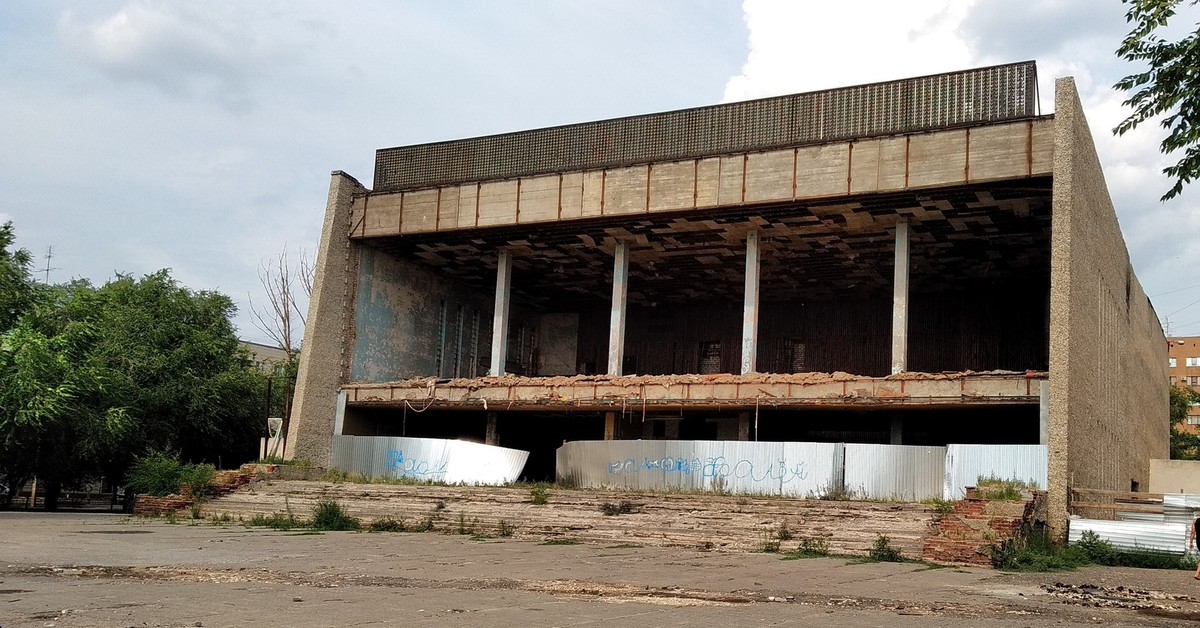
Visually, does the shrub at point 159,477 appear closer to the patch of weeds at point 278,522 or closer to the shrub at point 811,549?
the patch of weeds at point 278,522

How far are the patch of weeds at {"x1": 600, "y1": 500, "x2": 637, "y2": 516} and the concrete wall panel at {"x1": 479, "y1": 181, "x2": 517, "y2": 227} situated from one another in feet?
36.8

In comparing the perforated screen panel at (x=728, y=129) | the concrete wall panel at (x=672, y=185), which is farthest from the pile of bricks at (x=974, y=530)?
the concrete wall panel at (x=672, y=185)

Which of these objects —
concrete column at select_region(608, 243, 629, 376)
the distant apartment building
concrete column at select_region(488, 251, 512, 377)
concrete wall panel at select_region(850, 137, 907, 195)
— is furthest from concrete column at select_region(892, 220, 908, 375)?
the distant apartment building

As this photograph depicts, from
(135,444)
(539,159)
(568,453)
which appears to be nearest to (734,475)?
(568,453)

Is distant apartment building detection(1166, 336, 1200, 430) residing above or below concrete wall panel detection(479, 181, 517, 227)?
above

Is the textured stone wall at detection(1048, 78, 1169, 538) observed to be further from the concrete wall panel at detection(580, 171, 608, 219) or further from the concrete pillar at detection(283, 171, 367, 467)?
the concrete pillar at detection(283, 171, 367, 467)

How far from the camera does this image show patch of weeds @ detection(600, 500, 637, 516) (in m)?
21.1

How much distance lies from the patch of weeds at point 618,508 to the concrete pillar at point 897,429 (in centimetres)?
1063

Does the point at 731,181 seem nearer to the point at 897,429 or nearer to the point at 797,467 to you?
the point at 797,467

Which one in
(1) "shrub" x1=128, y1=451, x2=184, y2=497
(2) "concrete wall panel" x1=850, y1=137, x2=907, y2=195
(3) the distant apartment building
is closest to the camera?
(2) "concrete wall panel" x1=850, y1=137, x2=907, y2=195

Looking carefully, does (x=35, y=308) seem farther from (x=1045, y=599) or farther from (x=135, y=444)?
(x=1045, y=599)

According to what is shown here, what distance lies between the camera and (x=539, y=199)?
97.4ft

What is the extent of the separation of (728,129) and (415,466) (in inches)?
501

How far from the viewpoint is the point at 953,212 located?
26891 millimetres
